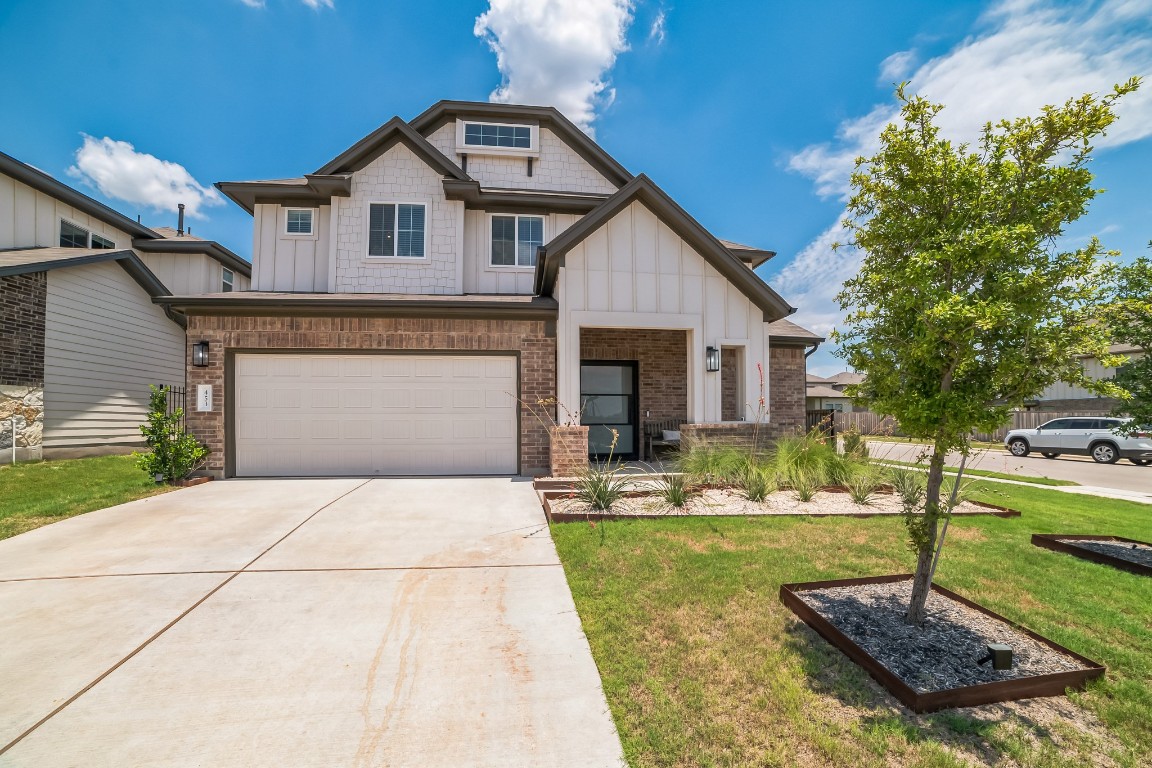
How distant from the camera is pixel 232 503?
703 centimetres

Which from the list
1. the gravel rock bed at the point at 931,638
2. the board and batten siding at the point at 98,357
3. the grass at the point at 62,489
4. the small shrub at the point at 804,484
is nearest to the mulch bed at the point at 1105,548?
the small shrub at the point at 804,484

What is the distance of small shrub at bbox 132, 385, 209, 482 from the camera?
8211 millimetres

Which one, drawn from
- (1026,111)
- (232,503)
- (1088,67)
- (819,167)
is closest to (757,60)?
(819,167)

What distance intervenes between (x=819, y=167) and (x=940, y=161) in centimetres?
983

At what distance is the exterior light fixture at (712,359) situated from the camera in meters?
9.62

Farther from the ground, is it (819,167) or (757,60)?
(757,60)

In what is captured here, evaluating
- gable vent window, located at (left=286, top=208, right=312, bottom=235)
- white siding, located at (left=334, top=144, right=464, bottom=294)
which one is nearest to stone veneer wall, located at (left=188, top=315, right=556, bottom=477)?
white siding, located at (left=334, top=144, right=464, bottom=294)

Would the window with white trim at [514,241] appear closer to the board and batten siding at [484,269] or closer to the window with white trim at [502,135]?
the board and batten siding at [484,269]

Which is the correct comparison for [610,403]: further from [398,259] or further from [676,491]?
[398,259]

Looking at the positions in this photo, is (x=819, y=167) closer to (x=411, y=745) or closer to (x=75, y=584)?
(x=411, y=745)

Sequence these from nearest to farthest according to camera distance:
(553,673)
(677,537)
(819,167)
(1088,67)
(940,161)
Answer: (553,673), (940,161), (677,537), (1088,67), (819,167)

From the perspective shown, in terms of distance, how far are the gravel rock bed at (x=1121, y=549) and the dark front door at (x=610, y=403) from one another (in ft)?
26.4

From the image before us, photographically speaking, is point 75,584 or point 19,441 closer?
point 75,584

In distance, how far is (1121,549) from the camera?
517cm
